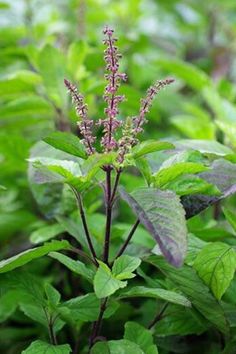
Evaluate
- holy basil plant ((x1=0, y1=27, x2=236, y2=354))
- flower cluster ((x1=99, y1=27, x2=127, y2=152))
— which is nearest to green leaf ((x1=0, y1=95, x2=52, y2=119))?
holy basil plant ((x1=0, y1=27, x2=236, y2=354))

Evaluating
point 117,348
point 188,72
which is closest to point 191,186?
point 117,348

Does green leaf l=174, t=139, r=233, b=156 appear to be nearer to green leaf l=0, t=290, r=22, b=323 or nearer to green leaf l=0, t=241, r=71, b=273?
green leaf l=0, t=241, r=71, b=273

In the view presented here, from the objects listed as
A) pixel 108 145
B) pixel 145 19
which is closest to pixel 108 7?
pixel 145 19

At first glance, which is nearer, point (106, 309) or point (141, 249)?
point (106, 309)

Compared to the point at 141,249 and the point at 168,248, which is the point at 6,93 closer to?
the point at 141,249

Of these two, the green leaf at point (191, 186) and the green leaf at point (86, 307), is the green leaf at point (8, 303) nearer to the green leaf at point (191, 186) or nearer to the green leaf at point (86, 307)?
the green leaf at point (86, 307)

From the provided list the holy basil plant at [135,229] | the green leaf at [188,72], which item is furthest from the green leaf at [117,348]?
the green leaf at [188,72]

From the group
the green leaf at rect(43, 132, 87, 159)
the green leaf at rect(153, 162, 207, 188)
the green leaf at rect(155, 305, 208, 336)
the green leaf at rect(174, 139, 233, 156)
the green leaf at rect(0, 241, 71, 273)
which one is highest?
the green leaf at rect(43, 132, 87, 159)
